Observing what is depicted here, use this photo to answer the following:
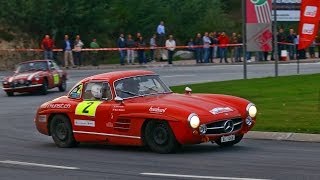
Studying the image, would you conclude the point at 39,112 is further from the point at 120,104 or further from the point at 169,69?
the point at 169,69

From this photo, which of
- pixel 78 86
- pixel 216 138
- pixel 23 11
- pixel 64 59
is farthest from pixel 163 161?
pixel 23 11

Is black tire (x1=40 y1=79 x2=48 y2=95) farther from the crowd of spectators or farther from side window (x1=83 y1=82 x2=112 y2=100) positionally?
side window (x1=83 y1=82 x2=112 y2=100)

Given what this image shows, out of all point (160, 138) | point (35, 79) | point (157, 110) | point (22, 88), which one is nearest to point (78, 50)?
point (22, 88)

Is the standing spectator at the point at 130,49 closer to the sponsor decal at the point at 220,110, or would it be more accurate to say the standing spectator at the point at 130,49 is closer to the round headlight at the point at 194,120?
the sponsor decal at the point at 220,110

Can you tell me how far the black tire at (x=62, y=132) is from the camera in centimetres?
1533

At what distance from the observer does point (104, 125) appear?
14.5m

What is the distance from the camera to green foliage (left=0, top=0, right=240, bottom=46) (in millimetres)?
49312

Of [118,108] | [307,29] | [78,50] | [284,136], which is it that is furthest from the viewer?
[78,50]

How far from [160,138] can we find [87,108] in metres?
1.75

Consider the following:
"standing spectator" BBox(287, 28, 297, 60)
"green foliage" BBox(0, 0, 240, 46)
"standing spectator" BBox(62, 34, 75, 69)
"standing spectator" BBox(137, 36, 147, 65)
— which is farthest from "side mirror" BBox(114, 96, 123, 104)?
"green foliage" BBox(0, 0, 240, 46)

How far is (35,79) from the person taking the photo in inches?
1178

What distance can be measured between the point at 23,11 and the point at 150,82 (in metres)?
35.5

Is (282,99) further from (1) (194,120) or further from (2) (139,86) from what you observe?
(1) (194,120)

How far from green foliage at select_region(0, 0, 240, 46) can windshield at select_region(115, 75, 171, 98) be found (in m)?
34.9
